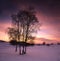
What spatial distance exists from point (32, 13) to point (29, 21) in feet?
5.03

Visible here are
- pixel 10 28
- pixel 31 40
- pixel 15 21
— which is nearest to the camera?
pixel 31 40

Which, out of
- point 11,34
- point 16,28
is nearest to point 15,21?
point 16,28

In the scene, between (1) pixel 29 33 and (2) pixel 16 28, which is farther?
(2) pixel 16 28

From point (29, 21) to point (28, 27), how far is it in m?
1.15

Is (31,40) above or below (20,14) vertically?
below

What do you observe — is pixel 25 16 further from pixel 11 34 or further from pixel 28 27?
pixel 11 34

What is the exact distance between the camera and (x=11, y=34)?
40875mm

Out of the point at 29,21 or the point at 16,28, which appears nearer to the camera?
the point at 29,21

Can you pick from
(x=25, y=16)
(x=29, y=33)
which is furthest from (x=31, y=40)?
(x=25, y=16)

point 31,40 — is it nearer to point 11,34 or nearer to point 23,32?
point 23,32

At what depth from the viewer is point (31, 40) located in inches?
1346

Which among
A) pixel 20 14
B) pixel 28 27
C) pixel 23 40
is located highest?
pixel 20 14

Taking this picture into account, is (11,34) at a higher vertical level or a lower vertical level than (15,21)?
lower

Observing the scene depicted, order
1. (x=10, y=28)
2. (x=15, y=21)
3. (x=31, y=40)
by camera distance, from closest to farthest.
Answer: (x=31, y=40), (x=15, y=21), (x=10, y=28)
